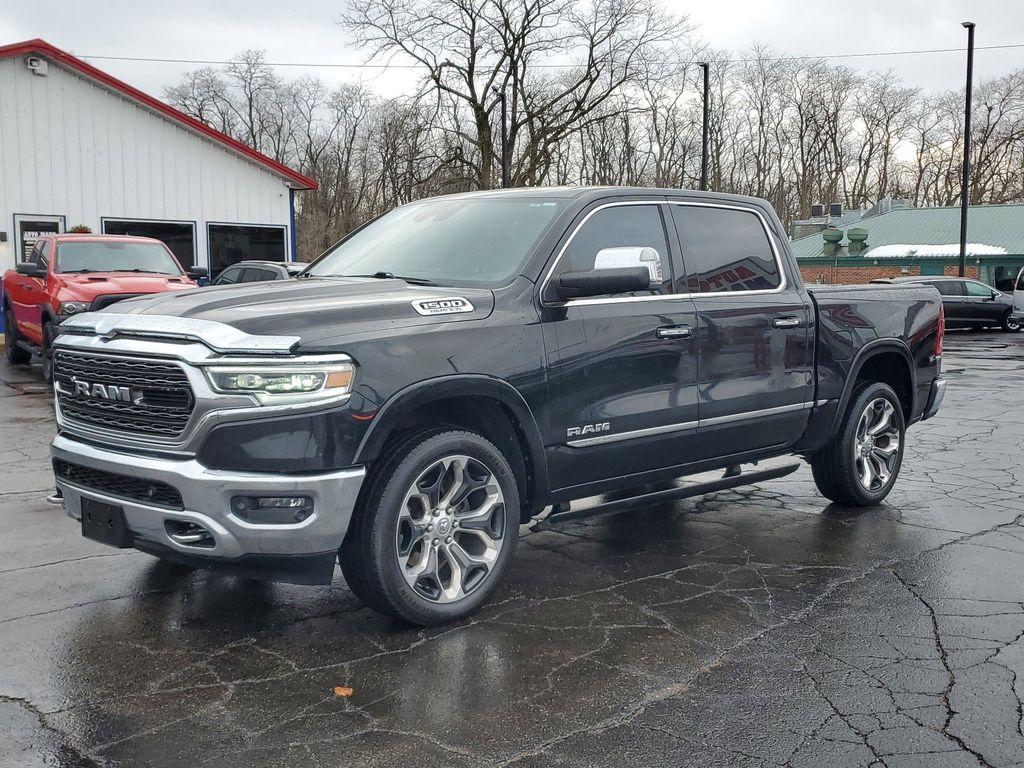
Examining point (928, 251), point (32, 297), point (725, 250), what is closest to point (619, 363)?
point (725, 250)

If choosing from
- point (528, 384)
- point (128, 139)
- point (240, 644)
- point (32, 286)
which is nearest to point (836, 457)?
point (528, 384)

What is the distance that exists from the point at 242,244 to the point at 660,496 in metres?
19.7

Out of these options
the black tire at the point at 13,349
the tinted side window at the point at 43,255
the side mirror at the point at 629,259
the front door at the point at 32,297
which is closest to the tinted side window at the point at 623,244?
the side mirror at the point at 629,259

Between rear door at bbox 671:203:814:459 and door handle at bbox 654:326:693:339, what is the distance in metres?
0.11

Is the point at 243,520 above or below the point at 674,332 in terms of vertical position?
below

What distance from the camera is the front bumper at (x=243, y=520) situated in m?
3.78

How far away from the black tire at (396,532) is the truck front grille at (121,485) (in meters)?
0.72

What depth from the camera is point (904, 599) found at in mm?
4770

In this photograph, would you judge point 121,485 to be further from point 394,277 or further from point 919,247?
point 919,247

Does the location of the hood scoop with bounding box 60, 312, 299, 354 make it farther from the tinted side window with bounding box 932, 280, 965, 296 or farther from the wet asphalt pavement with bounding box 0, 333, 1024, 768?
the tinted side window with bounding box 932, 280, 965, 296

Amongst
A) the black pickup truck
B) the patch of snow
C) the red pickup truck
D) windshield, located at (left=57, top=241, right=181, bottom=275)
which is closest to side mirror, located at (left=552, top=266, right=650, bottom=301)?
the black pickup truck

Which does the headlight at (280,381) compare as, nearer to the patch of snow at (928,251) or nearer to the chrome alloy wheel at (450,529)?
the chrome alloy wheel at (450,529)

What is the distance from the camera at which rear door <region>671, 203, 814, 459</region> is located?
541cm

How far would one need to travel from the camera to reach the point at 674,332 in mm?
5152
